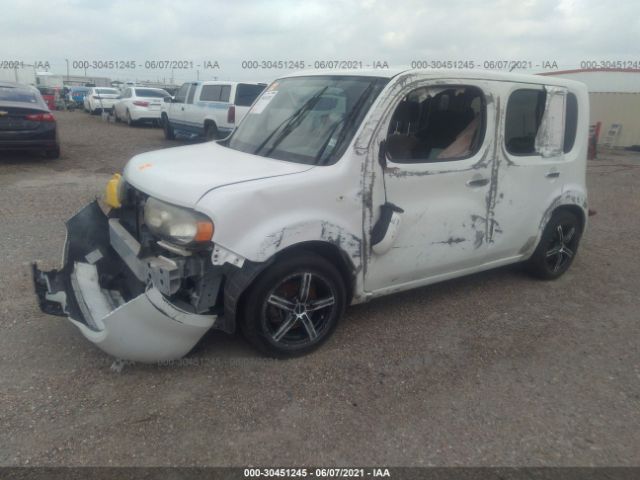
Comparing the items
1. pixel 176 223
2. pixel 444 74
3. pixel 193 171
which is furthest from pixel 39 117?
pixel 444 74

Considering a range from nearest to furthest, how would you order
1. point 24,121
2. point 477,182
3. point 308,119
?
point 308,119 < point 477,182 < point 24,121

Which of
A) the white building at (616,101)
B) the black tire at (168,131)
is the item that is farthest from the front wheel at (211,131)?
the white building at (616,101)

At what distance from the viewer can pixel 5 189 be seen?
8180 millimetres

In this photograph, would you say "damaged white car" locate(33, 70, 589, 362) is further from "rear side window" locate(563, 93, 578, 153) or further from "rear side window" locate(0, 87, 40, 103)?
"rear side window" locate(0, 87, 40, 103)

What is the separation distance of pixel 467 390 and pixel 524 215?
1.87 m

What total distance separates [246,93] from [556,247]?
10.4m

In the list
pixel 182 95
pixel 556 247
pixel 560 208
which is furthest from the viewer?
pixel 182 95

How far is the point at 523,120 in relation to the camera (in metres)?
4.26

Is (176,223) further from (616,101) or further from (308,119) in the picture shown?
(616,101)

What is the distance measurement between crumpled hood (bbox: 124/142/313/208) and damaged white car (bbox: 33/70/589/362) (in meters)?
0.02

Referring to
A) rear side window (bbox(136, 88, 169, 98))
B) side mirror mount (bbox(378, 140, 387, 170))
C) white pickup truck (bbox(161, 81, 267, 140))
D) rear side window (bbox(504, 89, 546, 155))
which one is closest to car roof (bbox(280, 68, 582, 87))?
rear side window (bbox(504, 89, 546, 155))

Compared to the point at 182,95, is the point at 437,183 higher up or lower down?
lower down

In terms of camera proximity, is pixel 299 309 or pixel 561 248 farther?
pixel 561 248

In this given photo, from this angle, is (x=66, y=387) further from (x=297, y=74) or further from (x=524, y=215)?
(x=524, y=215)
